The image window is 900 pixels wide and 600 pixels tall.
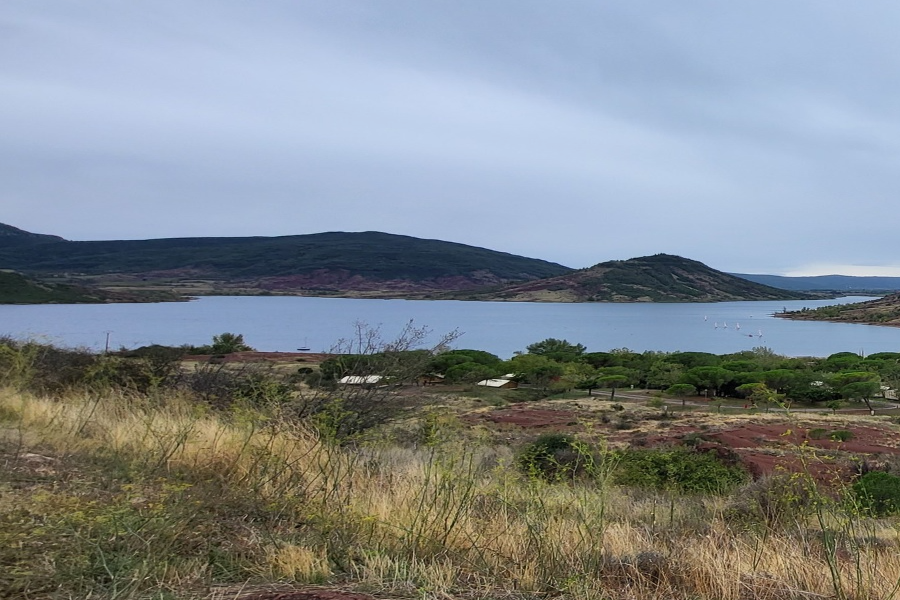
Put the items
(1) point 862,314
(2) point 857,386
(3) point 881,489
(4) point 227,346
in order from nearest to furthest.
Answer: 1. (3) point 881,489
2. (2) point 857,386
3. (4) point 227,346
4. (1) point 862,314

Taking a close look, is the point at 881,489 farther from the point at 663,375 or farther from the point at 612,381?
the point at 663,375

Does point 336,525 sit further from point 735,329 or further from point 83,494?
point 735,329

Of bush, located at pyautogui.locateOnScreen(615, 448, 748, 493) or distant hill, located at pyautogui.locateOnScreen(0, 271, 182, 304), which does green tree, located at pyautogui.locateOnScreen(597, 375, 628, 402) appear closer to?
bush, located at pyautogui.locateOnScreen(615, 448, 748, 493)

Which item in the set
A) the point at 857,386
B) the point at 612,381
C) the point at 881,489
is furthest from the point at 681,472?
the point at 612,381

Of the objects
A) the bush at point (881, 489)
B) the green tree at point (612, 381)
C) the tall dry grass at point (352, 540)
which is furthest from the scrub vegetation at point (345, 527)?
the green tree at point (612, 381)

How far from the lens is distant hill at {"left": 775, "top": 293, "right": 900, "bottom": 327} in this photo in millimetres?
115375

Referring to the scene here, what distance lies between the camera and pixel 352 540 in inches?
146

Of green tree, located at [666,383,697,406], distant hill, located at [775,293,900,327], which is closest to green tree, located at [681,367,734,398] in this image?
green tree, located at [666,383,697,406]

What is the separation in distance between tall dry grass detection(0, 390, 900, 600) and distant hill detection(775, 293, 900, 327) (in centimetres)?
12602

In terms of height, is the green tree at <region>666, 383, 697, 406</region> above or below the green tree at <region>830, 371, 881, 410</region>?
below

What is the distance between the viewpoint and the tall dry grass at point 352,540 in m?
3.03

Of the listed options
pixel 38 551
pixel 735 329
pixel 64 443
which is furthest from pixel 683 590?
pixel 735 329

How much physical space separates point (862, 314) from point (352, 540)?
5730 inches

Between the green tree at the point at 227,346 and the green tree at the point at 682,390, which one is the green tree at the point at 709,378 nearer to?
the green tree at the point at 682,390
